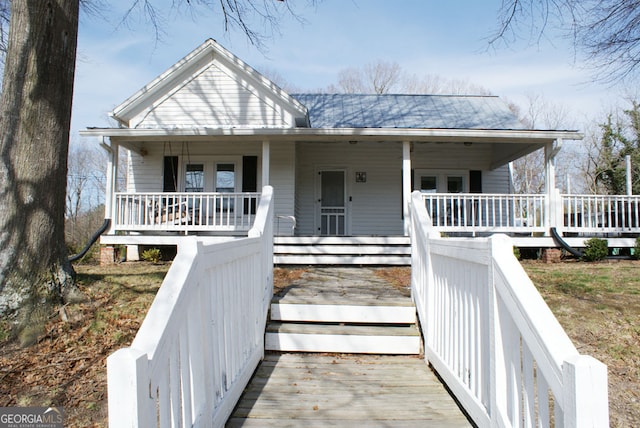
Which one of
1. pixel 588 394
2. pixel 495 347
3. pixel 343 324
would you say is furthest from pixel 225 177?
pixel 588 394

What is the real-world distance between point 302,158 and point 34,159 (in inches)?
325

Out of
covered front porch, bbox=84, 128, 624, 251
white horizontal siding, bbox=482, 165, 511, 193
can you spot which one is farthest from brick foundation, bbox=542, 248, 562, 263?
white horizontal siding, bbox=482, 165, 511, 193

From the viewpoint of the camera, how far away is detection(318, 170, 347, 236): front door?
1224 centimetres

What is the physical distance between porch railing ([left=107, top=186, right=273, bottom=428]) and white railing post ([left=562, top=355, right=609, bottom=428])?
152cm

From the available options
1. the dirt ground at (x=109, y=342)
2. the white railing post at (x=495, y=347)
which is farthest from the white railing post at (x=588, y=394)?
the dirt ground at (x=109, y=342)

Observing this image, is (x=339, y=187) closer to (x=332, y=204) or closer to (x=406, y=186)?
(x=332, y=204)

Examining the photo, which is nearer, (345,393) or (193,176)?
(345,393)

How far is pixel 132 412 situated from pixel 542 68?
2021 cm

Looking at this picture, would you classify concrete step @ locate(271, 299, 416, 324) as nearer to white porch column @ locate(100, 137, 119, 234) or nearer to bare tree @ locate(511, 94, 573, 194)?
white porch column @ locate(100, 137, 119, 234)

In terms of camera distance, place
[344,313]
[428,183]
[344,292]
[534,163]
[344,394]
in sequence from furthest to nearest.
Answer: [534,163] < [428,183] < [344,292] < [344,313] < [344,394]

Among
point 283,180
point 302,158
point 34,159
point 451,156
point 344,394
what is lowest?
point 344,394

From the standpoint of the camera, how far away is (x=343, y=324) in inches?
174

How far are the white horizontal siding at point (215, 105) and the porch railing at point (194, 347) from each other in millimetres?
8182

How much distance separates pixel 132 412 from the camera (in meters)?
1.46
